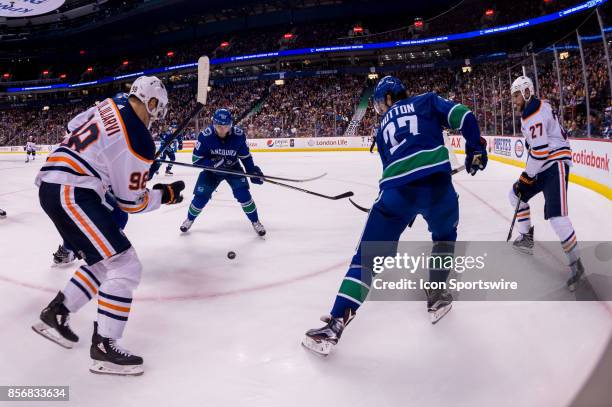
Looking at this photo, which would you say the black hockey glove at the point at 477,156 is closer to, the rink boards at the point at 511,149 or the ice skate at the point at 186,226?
the ice skate at the point at 186,226

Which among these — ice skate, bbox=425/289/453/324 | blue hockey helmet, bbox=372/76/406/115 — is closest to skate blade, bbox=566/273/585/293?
ice skate, bbox=425/289/453/324

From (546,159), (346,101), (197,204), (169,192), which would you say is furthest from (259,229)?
(346,101)

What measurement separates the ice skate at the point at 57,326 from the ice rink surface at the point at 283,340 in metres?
0.06

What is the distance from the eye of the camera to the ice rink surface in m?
1.69

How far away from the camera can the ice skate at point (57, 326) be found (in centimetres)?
205

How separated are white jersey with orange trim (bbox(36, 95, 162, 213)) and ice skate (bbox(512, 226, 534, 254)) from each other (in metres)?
3.08

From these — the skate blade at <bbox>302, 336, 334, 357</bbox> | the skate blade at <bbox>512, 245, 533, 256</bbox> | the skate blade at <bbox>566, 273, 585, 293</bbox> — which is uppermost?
the skate blade at <bbox>302, 336, 334, 357</bbox>

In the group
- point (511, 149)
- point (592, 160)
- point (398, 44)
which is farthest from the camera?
point (398, 44)

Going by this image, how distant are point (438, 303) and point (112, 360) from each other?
1.74 metres

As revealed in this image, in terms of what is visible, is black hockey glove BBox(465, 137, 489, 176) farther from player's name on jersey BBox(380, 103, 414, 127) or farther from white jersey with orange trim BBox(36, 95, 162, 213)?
white jersey with orange trim BBox(36, 95, 162, 213)

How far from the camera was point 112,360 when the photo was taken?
186 cm

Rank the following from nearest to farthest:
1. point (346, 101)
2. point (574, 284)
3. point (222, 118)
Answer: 1. point (574, 284)
2. point (222, 118)
3. point (346, 101)

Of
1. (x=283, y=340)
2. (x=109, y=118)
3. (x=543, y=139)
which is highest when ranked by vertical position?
(x=109, y=118)

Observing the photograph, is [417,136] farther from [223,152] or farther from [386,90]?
[223,152]
